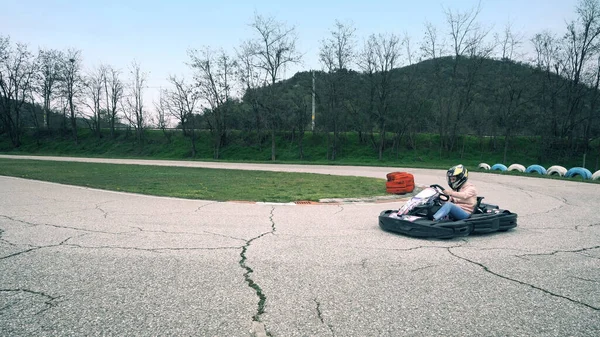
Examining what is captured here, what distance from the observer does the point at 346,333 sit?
9.35 feet

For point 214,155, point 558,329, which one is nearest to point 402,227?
point 558,329

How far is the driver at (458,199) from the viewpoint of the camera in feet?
19.7

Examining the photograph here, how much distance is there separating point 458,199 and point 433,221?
808mm

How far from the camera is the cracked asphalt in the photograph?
9.78 feet

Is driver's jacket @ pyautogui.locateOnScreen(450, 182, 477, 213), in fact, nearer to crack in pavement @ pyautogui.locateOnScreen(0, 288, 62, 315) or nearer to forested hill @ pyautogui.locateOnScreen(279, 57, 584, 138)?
crack in pavement @ pyautogui.locateOnScreen(0, 288, 62, 315)

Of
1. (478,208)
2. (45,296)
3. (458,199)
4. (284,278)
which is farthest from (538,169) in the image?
(45,296)

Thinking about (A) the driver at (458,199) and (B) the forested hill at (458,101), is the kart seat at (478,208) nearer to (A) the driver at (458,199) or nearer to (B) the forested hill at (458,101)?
(A) the driver at (458,199)

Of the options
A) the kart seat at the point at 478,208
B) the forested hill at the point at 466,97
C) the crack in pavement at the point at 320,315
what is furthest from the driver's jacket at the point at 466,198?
the forested hill at the point at 466,97

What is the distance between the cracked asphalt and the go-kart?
162mm

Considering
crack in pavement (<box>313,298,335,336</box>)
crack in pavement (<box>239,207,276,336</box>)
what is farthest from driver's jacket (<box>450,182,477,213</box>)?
crack in pavement (<box>313,298,335,336</box>)

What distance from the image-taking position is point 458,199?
632 cm

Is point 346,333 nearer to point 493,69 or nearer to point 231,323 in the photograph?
point 231,323

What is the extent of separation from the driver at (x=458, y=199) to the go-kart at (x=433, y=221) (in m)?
0.11

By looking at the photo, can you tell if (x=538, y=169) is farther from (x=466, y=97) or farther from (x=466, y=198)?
(x=466, y=198)
